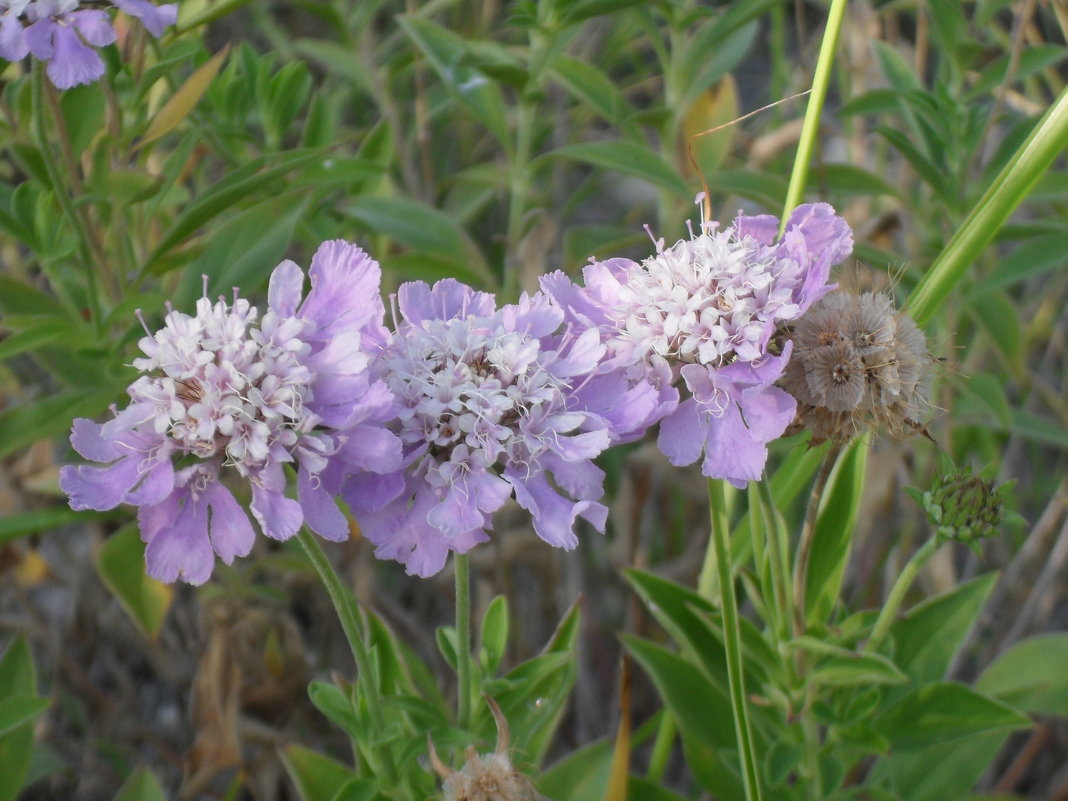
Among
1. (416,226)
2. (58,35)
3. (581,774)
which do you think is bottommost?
(581,774)

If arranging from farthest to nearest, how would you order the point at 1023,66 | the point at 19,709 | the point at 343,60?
1. the point at 343,60
2. the point at 1023,66
3. the point at 19,709

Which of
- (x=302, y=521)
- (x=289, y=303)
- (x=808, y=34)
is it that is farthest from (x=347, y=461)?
(x=808, y=34)

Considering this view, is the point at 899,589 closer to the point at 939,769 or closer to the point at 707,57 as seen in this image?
the point at 939,769

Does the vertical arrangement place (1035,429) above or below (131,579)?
below

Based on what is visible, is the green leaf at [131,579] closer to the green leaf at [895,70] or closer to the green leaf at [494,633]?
the green leaf at [494,633]

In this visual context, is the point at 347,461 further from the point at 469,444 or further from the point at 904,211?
the point at 904,211

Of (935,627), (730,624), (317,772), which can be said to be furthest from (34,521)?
(935,627)

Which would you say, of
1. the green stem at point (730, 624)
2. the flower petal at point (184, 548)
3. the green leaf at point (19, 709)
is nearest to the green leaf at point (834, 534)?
the green stem at point (730, 624)
